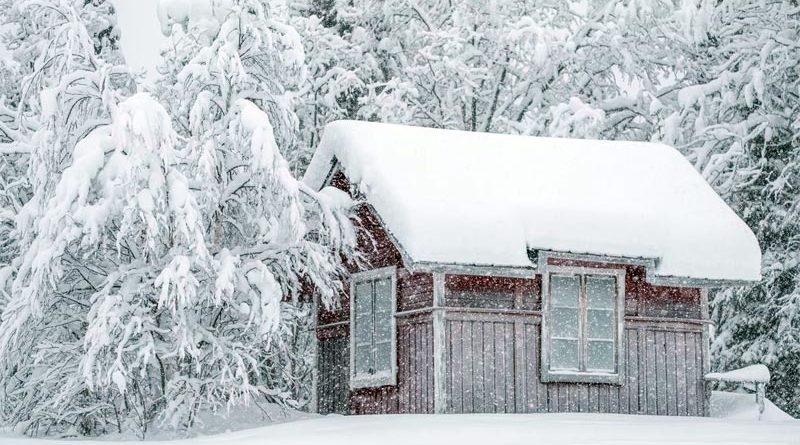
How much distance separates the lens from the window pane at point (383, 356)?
62.2ft

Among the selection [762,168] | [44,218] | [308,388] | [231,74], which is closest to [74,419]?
[44,218]

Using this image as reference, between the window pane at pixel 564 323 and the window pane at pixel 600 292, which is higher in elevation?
the window pane at pixel 600 292

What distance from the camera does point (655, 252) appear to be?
1886cm

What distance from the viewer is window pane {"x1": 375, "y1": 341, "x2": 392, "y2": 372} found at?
1897 cm

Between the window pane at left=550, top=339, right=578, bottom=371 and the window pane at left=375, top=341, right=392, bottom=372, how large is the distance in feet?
7.46

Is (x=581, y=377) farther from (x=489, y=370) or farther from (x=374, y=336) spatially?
(x=374, y=336)

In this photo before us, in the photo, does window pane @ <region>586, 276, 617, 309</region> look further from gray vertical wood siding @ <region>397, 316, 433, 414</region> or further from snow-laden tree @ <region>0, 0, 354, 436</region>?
snow-laden tree @ <region>0, 0, 354, 436</region>

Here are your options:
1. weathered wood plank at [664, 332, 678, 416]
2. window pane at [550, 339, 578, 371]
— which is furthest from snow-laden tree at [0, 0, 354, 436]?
weathered wood plank at [664, 332, 678, 416]

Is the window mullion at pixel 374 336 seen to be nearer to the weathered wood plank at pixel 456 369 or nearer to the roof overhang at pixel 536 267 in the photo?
the roof overhang at pixel 536 267

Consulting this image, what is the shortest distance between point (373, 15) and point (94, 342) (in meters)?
15.8

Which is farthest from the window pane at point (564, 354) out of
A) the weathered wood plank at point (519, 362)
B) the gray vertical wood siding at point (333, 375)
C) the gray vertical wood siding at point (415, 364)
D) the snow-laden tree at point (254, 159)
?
the gray vertical wood siding at point (333, 375)

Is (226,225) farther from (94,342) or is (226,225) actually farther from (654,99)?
(654,99)

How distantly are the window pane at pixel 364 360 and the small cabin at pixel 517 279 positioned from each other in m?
0.04

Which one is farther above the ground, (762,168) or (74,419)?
(762,168)
